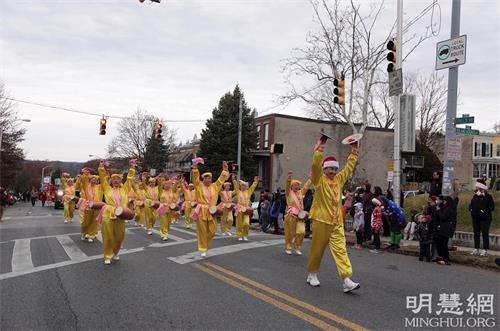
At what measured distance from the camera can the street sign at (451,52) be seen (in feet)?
35.7

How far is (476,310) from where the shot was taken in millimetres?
6059

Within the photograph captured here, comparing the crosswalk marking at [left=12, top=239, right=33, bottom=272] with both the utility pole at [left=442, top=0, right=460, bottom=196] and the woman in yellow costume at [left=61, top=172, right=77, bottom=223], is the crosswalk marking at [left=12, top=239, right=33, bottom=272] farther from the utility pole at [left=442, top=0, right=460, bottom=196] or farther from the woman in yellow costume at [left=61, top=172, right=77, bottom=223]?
the utility pole at [left=442, top=0, right=460, bottom=196]

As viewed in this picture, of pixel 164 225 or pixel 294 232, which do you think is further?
pixel 164 225

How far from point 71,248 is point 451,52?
10.6 m

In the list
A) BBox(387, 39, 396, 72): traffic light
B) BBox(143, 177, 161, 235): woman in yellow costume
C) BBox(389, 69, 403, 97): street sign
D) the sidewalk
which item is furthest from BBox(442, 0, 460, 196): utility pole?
BBox(143, 177, 161, 235): woman in yellow costume

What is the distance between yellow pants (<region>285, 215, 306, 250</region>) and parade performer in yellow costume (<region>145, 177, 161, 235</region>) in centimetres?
610

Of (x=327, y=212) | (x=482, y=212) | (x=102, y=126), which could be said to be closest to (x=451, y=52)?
(x=482, y=212)

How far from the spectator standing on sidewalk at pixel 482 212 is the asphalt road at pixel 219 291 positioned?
5.75 ft

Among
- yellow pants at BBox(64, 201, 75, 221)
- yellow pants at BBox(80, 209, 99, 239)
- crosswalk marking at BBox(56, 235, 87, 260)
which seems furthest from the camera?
yellow pants at BBox(64, 201, 75, 221)

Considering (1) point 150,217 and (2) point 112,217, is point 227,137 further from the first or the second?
(2) point 112,217

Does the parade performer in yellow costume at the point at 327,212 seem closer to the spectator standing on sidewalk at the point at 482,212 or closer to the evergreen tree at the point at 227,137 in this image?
the spectator standing on sidewalk at the point at 482,212

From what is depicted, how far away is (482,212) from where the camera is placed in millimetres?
11047

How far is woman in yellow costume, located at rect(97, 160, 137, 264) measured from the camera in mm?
9266

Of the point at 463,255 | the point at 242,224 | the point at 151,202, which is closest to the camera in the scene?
the point at 463,255
